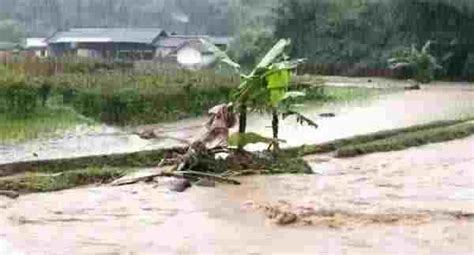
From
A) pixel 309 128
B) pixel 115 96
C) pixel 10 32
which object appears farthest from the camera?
pixel 10 32

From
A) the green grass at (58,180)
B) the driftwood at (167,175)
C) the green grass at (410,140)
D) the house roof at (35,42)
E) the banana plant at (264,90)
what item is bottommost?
the house roof at (35,42)

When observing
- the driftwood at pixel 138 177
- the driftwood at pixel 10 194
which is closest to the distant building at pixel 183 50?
the driftwood at pixel 138 177

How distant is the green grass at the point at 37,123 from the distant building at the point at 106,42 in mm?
21281

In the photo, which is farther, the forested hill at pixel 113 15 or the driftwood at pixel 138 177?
the forested hill at pixel 113 15

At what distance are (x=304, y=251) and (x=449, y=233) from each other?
1445mm

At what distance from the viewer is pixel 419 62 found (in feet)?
120

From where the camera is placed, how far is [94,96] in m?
18.0

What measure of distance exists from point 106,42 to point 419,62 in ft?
42.3

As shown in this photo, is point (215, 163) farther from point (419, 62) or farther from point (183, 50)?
point (183, 50)

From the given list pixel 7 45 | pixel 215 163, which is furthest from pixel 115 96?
pixel 7 45

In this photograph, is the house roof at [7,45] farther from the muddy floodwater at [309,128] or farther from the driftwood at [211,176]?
the driftwood at [211,176]

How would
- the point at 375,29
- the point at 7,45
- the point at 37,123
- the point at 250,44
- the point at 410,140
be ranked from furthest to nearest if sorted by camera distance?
the point at 250,44 < the point at 375,29 < the point at 7,45 < the point at 37,123 < the point at 410,140

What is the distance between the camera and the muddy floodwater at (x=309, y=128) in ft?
45.7

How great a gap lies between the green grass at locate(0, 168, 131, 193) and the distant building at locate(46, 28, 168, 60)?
2746cm
